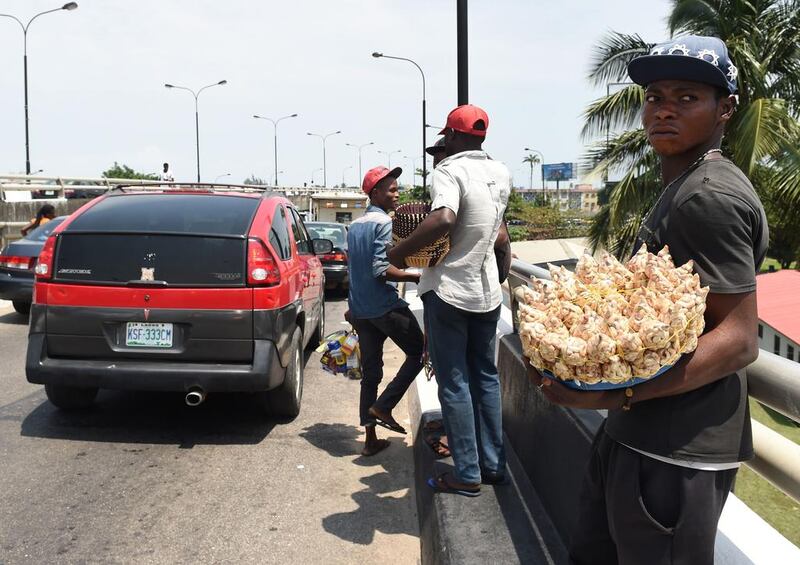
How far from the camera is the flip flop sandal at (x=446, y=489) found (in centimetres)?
341

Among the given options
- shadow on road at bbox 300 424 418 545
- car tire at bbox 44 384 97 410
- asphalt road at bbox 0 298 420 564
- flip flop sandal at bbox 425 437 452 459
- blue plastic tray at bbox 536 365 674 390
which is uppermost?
blue plastic tray at bbox 536 365 674 390

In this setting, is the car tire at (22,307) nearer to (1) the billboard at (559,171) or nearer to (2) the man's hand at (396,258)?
(2) the man's hand at (396,258)

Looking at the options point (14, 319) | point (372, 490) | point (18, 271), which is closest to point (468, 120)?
point (372, 490)

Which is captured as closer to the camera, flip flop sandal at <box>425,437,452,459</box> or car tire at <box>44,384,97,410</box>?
flip flop sandal at <box>425,437,452,459</box>

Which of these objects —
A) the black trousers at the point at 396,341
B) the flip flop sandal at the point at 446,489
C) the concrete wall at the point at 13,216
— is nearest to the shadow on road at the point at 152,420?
the black trousers at the point at 396,341

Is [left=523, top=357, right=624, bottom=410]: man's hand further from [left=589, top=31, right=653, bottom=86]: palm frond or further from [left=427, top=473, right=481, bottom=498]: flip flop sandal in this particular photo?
[left=589, top=31, right=653, bottom=86]: palm frond

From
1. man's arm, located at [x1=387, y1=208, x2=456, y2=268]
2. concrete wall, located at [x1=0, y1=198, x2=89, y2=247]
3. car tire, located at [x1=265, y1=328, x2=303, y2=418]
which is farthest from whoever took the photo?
concrete wall, located at [x1=0, y1=198, x2=89, y2=247]

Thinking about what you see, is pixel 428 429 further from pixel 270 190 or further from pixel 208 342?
pixel 270 190

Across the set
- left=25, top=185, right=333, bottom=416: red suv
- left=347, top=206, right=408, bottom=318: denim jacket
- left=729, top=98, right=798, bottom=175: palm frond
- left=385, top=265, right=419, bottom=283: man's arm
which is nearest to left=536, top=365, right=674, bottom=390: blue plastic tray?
left=385, top=265, right=419, bottom=283: man's arm

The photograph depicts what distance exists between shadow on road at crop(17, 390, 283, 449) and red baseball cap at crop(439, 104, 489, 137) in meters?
3.09

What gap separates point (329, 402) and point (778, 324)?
1197 centimetres

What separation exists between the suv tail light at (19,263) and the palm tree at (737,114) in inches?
487

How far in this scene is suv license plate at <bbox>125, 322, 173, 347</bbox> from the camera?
16.8 feet

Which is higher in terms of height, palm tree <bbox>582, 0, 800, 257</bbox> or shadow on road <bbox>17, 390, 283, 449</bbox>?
palm tree <bbox>582, 0, 800, 257</bbox>
